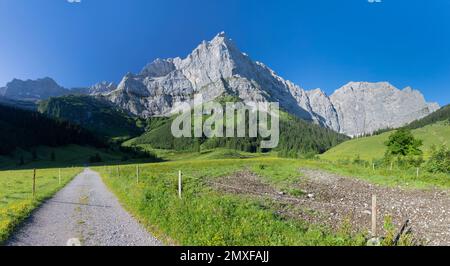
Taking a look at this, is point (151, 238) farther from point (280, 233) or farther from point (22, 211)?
point (22, 211)

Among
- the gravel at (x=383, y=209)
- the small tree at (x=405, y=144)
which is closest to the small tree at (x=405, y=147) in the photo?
the small tree at (x=405, y=144)

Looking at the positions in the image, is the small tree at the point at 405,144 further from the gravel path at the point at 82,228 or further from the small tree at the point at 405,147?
the gravel path at the point at 82,228

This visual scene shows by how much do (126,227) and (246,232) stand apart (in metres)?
6.67

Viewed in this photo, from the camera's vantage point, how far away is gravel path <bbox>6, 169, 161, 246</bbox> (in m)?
13.3

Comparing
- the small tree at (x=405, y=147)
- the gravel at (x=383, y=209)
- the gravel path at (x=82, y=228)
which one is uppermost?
the small tree at (x=405, y=147)

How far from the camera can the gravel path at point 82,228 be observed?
43.5 feet

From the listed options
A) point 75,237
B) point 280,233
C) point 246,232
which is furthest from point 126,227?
point 280,233

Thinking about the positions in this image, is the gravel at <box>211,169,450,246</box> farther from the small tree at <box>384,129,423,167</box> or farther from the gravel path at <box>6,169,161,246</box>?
the small tree at <box>384,129,423,167</box>

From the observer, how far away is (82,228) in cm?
1574

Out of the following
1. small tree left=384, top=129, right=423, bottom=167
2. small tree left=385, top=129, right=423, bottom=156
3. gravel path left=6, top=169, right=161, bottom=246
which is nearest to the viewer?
gravel path left=6, top=169, right=161, bottom=246

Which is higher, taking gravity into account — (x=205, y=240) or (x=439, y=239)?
(x=205, y=240)

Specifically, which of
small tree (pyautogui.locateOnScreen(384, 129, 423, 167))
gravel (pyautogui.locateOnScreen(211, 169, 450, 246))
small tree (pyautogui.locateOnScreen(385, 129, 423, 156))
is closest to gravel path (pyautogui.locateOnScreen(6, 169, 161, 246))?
gravel (pyautogui.locateOnScreen(211, 169, 450, 246))

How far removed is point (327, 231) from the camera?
1627 centimetres

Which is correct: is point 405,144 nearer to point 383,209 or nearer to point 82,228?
point 383,209
